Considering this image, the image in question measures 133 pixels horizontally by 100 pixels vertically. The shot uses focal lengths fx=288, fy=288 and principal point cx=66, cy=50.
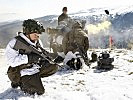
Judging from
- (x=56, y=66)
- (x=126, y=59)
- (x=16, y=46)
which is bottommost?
(x=126, y=59)

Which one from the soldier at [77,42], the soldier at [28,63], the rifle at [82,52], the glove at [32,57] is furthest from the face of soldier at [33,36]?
the rifle at [82,52]

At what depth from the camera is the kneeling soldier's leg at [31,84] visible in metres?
7.20

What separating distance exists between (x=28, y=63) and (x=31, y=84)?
0.53m

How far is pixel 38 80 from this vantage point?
7.30 metres

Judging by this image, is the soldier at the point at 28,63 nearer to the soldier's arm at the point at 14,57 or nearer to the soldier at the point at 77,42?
the soldier's arm at the point at 14,57

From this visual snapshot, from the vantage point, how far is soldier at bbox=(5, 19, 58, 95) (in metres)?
6.87

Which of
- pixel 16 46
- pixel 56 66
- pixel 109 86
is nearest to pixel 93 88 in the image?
pixel 109 86

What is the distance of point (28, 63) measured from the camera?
7137 mm

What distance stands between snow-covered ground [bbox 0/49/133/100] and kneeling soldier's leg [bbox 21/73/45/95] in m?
0.15

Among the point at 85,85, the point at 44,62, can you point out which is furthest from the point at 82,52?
the point at 44,62

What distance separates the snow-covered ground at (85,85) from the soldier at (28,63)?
30 centimetres

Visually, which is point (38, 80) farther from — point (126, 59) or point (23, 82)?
point (126, 59)

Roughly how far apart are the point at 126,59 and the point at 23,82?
21.3 feet

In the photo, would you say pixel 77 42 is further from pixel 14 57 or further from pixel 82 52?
pixel 14 57
